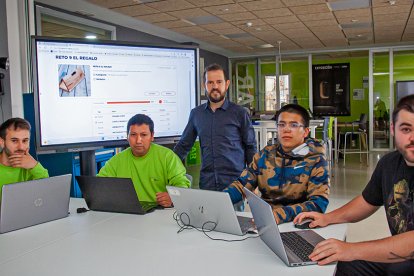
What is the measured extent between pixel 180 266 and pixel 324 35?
916cm

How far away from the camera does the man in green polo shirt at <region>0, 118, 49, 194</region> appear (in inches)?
91.4

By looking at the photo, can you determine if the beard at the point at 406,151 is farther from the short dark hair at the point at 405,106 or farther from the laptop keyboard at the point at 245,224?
the laptop keyboard at the point at 245,224

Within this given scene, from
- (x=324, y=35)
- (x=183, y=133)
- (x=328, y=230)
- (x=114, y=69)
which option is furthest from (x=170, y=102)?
(x=324, y=35)

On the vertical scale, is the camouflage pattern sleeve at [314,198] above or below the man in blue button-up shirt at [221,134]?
below

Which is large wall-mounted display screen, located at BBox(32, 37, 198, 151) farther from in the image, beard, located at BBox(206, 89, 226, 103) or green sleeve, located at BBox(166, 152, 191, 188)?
green sleeve, located at BBox(166, 152, 191, 188)

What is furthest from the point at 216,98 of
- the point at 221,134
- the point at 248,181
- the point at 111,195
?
the point at 111,195

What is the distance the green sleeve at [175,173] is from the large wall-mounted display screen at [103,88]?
1.26 feet

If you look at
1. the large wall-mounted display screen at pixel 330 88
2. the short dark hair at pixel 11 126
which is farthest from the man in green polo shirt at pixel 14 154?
the large wall-mounted display screen at pixel 330 88

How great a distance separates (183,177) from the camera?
260 centimetres

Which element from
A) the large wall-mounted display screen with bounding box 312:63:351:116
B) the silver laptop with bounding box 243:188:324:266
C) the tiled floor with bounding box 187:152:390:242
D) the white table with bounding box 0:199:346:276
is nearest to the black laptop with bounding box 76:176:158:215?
the white table with bounding box 0:199:346:276

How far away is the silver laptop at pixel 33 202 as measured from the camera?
1878mm

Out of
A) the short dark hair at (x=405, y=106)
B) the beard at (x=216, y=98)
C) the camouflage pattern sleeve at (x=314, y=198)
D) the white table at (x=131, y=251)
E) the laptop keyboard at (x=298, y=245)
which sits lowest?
the white table at (x=131, y=251)

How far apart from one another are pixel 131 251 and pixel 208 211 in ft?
1.30

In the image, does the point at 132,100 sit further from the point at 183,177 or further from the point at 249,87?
the point at 249,87
